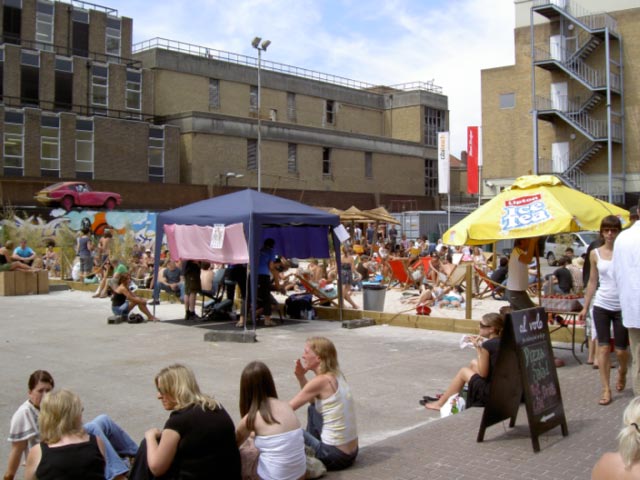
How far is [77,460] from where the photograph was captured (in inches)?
175

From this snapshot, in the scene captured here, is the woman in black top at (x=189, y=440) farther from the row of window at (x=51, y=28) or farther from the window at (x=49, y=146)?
the row of window at (x=51, y=28)

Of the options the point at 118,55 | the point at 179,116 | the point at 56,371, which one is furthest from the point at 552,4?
the point at 56,371

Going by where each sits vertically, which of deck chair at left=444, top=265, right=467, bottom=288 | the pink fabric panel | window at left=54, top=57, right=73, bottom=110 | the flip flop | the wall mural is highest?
window at left=54, top=57, right=73, bottom=110

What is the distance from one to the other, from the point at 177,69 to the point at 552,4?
89.2 feet

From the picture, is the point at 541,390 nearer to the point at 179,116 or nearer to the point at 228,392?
the point at 228,392

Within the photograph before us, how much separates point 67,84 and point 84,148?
5176 mm

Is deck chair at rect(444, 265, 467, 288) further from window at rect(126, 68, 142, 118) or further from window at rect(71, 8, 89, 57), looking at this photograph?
window at rect(71, 8, 89, 57)

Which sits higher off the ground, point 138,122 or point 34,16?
point 34,16

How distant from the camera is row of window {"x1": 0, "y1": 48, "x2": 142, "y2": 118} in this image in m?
47.6

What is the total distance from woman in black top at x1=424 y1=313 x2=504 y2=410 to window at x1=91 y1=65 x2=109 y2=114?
1865 inches

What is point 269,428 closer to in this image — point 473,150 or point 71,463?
point 71,463

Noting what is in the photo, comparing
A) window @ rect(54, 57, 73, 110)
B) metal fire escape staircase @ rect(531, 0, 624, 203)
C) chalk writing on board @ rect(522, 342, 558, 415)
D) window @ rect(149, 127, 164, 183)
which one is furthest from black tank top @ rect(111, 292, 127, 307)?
window @ rect(54, 57, 73, 110)

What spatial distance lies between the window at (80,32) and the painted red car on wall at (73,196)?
14.6 metres

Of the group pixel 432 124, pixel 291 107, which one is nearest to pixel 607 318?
pixel 291 107
